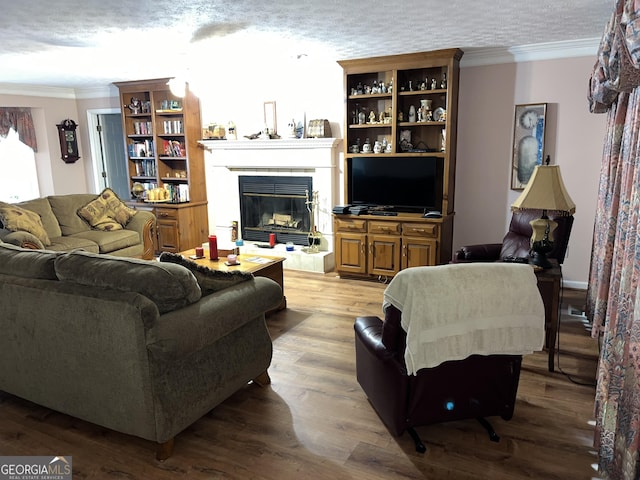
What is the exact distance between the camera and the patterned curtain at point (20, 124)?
281 inches

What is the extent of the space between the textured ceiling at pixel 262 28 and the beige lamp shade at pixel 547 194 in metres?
1.22

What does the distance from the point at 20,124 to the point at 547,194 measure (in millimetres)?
7544

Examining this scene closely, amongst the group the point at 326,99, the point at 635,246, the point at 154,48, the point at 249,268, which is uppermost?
the point at 154,48

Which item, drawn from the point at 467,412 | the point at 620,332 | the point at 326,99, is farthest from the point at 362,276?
the point at 620,332

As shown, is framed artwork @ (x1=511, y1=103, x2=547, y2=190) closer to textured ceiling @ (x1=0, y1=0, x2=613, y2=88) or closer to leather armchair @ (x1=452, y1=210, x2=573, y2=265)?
textured ceiling @ (x1=0, y1=0, x2=613, y2=88)

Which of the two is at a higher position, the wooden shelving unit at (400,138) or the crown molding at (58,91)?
the crown molding at (58,91)

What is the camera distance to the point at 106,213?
613cm

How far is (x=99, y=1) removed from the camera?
3189mm

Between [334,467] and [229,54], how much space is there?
4204 mm

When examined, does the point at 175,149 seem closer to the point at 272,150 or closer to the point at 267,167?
the point at 267,167

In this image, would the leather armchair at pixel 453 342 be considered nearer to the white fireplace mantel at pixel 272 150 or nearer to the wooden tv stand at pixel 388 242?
the wooden tv stand at pixel 388 242

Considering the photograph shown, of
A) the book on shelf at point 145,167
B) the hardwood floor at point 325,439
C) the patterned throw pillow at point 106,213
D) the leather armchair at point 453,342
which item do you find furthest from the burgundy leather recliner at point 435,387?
the book on shelf at point 145,167

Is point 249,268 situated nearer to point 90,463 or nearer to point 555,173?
point 90,463

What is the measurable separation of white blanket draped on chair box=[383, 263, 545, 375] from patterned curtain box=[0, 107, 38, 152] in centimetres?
725
